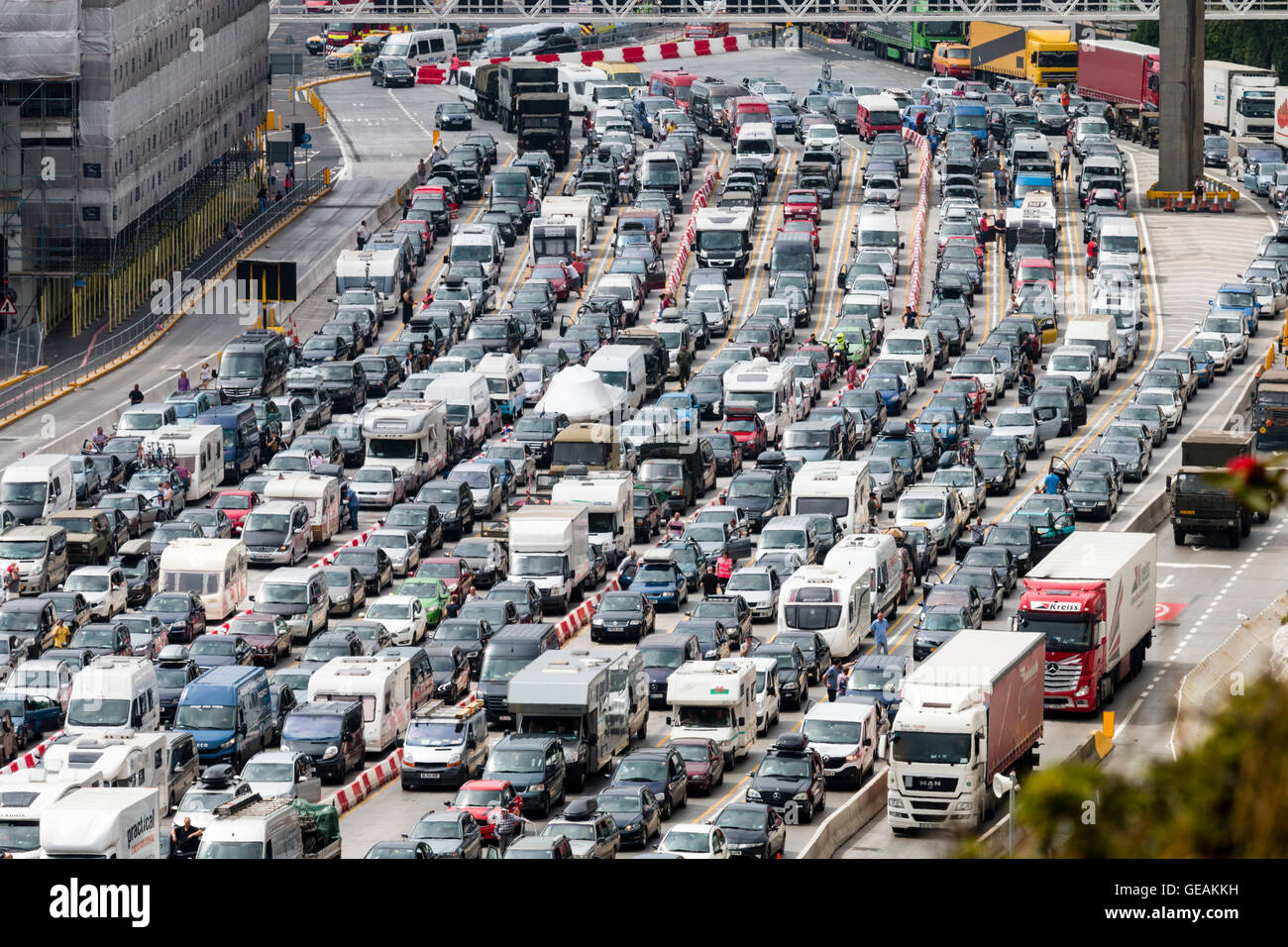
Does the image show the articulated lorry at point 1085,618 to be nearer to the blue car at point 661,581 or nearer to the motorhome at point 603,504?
the blue car at point 661,581

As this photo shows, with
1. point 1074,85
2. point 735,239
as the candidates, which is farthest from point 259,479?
point 1074,85

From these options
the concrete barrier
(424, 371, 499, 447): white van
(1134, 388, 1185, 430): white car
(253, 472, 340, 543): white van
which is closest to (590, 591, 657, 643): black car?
(253, 472, 340, 543): white van

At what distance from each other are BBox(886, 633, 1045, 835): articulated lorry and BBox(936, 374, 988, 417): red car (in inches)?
1294

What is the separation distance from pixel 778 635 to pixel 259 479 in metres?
19.5

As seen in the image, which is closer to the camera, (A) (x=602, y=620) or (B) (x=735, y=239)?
(A) (x=602, y=620)

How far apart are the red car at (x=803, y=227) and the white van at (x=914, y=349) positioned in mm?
15838

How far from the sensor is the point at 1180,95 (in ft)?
365

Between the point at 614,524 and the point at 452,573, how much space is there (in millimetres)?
5140

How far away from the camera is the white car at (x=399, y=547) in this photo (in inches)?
2453

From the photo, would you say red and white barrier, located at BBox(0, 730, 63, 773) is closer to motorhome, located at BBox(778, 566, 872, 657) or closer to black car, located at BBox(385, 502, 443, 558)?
motorhome, located at BBox(778, 566, 872, 657)

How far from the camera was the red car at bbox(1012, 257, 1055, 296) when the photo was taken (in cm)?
9200
